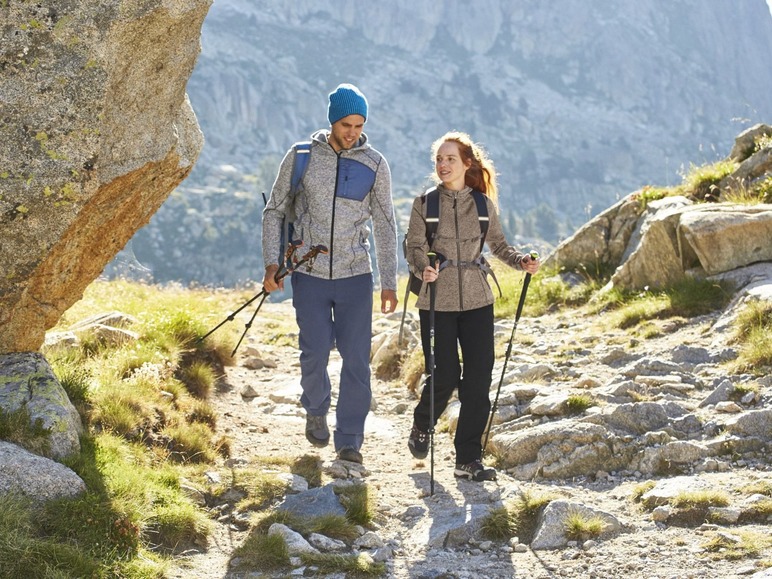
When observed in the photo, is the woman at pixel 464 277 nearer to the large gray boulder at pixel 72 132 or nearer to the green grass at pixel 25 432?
the large gray boulder at pixel 72 132

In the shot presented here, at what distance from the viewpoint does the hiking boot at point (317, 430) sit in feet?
23.4

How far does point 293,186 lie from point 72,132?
1796 mm

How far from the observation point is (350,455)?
6.85 m

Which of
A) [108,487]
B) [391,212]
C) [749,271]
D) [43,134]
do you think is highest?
[43,134]

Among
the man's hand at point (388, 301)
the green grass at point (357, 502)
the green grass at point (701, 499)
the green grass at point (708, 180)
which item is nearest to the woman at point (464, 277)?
the man's hand at point (388, 301)

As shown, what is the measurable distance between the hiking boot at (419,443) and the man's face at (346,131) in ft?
8.34

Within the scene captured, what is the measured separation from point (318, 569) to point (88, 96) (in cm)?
346

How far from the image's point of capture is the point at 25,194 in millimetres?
5242

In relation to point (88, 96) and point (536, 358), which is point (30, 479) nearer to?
point (88, 96)

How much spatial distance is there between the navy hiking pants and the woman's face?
104 cm

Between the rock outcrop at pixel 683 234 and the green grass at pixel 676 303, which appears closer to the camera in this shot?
the green grass at pixel 676 303

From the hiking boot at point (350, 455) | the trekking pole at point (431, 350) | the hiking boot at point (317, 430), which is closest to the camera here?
the trekking pole at point (431, 350)

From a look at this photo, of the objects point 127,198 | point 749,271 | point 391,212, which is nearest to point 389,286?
point 391,212

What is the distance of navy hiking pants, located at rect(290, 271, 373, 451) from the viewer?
6.56 meters
